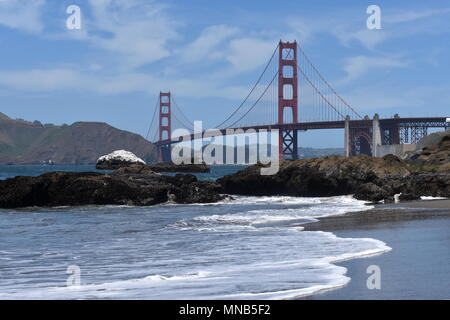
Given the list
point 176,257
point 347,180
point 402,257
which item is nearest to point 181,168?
point 347,180

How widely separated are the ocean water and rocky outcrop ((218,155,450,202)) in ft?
27.9

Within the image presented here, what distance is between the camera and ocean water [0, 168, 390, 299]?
7506mm

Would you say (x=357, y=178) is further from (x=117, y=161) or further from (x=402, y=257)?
(x=117, y=161)

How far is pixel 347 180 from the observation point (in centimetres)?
3106

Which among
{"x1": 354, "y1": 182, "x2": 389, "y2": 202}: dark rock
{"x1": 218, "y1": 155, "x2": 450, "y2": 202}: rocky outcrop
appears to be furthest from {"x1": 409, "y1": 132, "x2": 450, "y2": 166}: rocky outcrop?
{"x1": 354, "y1": 182, "x2": 389, "y2": 202}: dark rock

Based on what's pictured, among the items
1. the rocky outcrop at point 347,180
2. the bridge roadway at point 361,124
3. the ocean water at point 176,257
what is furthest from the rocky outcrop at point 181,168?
the ocean water at point 176,257

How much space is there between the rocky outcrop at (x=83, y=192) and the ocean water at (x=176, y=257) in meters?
7.86

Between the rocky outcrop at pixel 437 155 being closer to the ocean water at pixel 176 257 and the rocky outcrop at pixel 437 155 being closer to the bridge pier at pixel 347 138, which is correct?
the ocean water at pixel 176 257

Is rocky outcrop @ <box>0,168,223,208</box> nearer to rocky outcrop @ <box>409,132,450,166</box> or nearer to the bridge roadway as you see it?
rocky outcrop @ <box>409,132,450,166</box>

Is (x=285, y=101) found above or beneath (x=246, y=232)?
above

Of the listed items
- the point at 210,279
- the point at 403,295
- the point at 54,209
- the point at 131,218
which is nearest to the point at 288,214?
the point at 131,218

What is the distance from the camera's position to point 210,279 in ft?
26.7

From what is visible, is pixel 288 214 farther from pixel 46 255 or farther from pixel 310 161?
pixel 310 161

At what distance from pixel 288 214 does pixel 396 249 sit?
A: 1031cm
